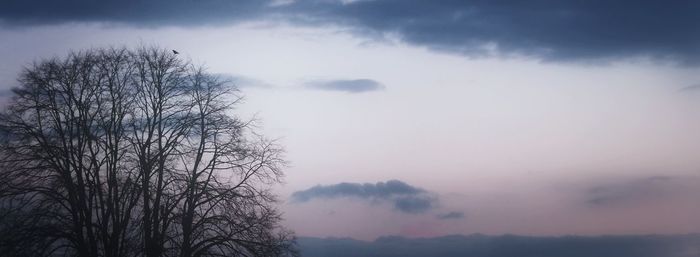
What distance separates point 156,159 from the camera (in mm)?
32219

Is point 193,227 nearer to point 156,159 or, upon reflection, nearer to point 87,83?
point 156,159

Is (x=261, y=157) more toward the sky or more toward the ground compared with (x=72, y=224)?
more toward the sky

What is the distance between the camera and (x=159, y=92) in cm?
3306

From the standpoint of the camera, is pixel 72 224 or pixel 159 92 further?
pixel 159 92

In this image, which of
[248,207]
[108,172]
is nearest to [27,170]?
[108,172]

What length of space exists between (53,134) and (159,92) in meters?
4.40

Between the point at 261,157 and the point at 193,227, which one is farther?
the point at 261,157

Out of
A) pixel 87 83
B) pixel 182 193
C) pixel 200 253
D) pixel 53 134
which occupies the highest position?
pixel 87 83

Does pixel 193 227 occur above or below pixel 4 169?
below

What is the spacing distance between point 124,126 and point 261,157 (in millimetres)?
5634

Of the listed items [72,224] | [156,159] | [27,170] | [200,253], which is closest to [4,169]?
[27,170]

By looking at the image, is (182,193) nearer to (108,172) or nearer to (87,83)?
(108,172)

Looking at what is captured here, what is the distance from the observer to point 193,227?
31.0 m

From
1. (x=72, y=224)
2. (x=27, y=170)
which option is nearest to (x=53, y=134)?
(x=27, y=170)
